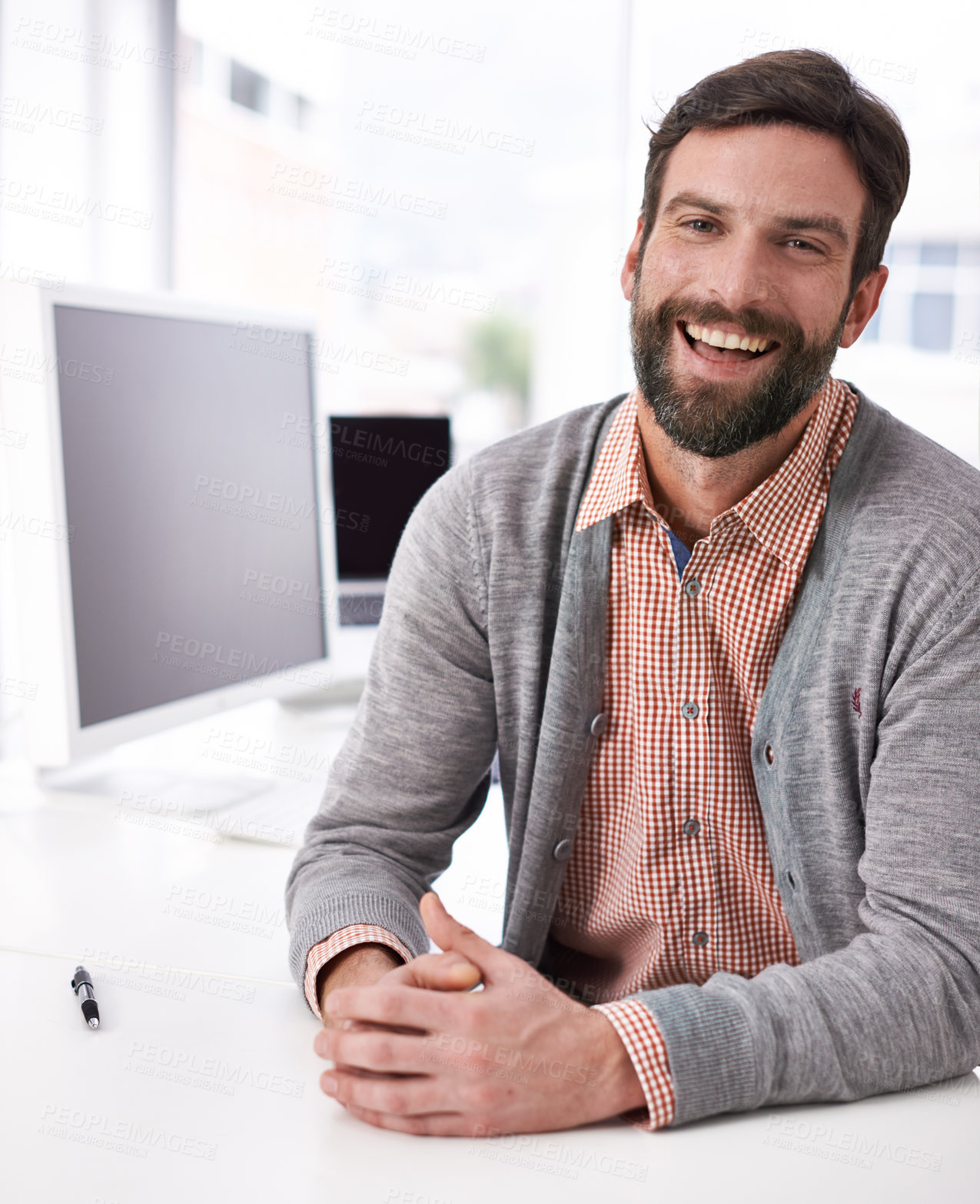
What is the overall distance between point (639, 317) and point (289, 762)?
83 centimetres

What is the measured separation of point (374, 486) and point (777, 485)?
3.82 feet

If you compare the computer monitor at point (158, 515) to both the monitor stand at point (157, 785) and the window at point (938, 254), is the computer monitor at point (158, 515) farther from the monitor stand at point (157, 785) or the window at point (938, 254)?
the window at point (938, 254)

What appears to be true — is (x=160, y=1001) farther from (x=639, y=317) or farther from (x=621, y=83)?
(x=621, y=83)

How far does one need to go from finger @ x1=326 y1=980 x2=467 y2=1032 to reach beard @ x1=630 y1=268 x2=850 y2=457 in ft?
2.02

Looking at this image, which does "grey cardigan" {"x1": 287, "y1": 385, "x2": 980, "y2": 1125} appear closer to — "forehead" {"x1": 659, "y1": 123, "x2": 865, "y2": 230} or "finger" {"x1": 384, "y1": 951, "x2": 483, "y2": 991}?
"finger" {"x1": 384, "y1": 951, "x2": 483, "y2": 991}

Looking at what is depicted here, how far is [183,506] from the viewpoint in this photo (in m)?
1.49

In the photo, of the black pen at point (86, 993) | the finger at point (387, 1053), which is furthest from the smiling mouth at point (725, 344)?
the black pen at point (86, 993)

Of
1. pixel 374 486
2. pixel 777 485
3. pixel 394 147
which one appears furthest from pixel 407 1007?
pixel 394 147

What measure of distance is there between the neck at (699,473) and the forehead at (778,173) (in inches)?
7.7

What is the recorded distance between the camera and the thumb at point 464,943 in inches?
32.7

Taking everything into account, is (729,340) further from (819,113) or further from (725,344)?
(819,113)

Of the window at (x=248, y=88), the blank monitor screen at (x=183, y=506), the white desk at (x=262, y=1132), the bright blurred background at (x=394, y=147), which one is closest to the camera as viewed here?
the white desk at (x=262, y=1132)

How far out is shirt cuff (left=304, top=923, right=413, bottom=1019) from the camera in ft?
3.00

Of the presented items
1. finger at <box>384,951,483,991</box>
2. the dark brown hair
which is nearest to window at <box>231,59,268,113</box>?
the dark brown hair
